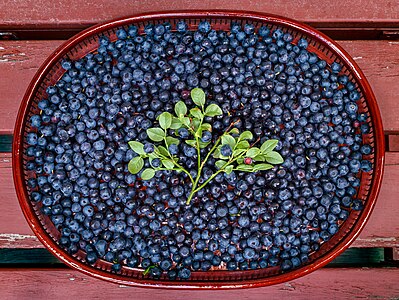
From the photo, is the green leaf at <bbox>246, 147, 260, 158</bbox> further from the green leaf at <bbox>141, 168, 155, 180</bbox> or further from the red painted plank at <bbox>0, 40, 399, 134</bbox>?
the red painted plank at <bbox>0, 40, 399, 134</bbox>

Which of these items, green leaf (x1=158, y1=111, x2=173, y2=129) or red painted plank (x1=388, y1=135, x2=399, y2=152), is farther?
red painted plank (x1=388, y1=135, x2=399, y2=152)

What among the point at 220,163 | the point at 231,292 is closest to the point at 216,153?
the point at 220,163

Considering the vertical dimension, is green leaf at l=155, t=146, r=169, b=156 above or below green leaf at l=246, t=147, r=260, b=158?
above

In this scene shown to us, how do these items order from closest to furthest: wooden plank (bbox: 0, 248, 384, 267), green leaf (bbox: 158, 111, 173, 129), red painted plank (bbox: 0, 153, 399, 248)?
green leaf (bbox: 158, 111, 173, 129)
red painted plank (bbox: 0, 153, 399, 248)
wooden plank (bbox: 0, 248, 384, 267)

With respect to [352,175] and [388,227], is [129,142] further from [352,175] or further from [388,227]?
[388,227]

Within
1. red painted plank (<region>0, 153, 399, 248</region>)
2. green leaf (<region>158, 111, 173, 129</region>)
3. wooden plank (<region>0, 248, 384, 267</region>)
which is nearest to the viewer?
green leaf (<region>158, 111, 173, 129</region>)

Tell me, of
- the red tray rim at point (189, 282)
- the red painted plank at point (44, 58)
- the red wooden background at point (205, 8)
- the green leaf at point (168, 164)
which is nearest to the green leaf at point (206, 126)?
the green leaf at point (168, 164)

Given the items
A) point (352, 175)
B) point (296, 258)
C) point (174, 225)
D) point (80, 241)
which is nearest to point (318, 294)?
point (296, 258)

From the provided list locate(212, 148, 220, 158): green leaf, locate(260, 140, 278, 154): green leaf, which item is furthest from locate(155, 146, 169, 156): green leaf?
locate(260, 140, 278, 154): green leaf
